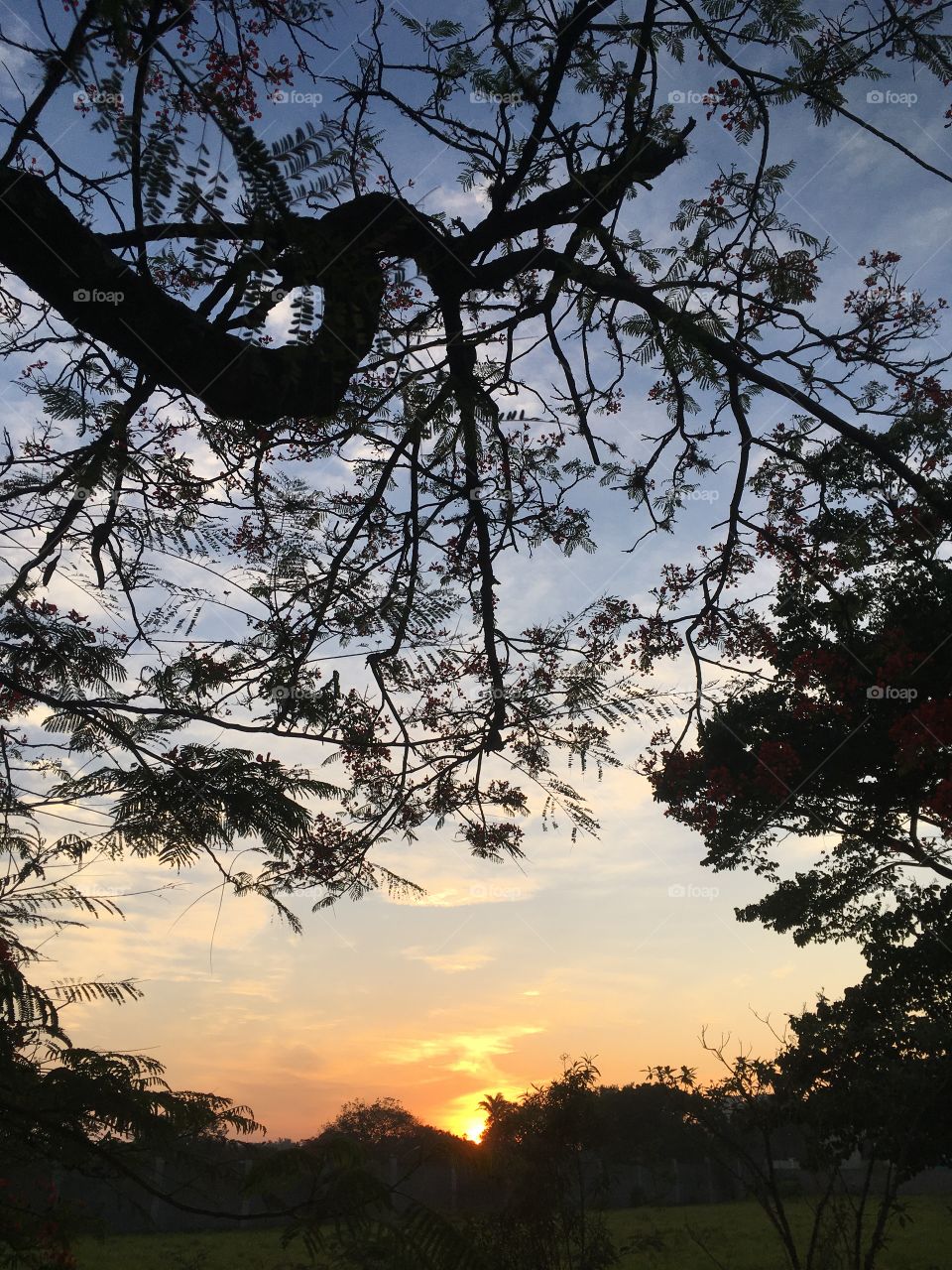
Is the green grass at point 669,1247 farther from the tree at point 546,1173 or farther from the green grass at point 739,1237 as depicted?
the tree at point 546,1173

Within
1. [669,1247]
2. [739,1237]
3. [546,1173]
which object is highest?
[546,1173]

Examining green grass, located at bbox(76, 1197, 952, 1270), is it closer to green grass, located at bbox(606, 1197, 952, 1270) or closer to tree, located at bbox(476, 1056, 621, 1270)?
green grass, located at bbox(606, 1197, 952, 1270)

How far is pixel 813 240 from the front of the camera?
14.3 ft

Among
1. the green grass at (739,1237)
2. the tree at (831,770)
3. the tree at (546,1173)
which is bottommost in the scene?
the green grass at (739,1237)

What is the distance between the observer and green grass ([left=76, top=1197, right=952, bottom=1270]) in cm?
1394

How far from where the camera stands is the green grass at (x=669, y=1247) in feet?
45.7

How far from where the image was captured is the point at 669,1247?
1650cm

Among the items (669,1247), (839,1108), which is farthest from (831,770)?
(669,1247)

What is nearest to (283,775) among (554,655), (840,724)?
(554,655)

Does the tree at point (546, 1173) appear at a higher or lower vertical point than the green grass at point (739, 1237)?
higher

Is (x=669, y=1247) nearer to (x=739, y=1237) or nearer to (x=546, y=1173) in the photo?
(x=739, y=1237)

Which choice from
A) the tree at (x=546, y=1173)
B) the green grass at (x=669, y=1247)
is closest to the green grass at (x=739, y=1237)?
the green grass at (x=669, y=1247)

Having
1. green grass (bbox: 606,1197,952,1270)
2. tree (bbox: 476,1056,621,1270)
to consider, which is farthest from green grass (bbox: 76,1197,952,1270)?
tree (bbox: 476,1056,621,1270)

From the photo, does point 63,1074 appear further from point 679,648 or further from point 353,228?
point 679,648
